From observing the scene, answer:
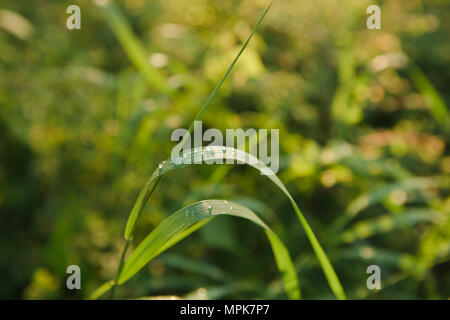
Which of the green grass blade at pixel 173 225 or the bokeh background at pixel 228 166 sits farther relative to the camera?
the bokeh background at pixel 228 166

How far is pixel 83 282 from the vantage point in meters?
1.21

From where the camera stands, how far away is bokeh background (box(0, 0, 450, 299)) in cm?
119

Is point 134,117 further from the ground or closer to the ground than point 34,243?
further from the ground

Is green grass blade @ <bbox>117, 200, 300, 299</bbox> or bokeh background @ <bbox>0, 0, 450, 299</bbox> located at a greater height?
bokeh background @ <bbox>0, 0, 450, 299</bbox>

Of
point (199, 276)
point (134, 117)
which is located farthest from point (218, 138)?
point (199, 276)

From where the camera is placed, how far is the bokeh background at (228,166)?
46.7 inches

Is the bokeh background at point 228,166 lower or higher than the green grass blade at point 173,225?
higher

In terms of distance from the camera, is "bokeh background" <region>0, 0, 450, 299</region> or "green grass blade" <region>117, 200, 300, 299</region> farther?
"bokeh background" <region>0, 0, 450, 299</region>

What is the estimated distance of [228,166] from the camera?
4.03 ft

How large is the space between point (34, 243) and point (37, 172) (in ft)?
0.76
